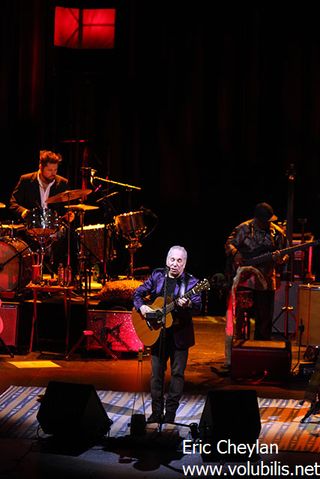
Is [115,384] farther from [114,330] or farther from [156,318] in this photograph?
[156,318]

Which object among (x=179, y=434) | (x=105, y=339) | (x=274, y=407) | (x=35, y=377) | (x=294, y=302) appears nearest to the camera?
(x=179, y=434)

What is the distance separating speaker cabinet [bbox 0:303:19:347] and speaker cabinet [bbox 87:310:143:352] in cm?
95

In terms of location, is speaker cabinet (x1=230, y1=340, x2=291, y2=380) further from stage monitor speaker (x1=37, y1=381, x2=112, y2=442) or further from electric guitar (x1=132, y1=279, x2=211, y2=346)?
stage monitor speaker (x1=37, y1=381, x2=112, y2=442)

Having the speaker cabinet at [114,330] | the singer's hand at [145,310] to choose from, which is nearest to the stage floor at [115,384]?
the speaker cabinet at [114,330]

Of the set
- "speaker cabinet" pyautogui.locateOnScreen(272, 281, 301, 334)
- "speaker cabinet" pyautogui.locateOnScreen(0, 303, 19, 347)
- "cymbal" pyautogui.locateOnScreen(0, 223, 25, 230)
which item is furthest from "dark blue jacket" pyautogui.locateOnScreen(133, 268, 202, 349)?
"speaker cabinet" pyautogui.locateOnScreen(272, 281, 301, 334)

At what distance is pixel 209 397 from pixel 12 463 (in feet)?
5.56

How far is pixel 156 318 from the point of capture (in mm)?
9047

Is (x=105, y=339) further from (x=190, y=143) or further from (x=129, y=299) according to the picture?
(x=190, y=143)

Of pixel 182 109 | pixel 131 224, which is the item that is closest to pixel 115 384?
pixel 131 224

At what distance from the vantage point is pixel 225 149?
15.0 meters

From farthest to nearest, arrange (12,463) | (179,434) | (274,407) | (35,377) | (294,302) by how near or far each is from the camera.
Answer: (294,302)
(35,377)
(274,407)
(179,434)
(12,463)

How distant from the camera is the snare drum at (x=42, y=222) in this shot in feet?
40.8

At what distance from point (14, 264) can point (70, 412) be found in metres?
4.41

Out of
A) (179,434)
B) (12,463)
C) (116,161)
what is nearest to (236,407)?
(179,434)
